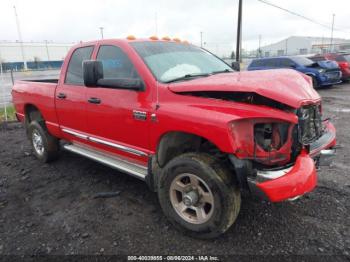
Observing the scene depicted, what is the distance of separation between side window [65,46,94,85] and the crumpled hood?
1.74m

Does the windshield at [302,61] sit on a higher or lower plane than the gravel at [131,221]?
higher

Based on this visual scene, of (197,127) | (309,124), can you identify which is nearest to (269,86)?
(309,124)

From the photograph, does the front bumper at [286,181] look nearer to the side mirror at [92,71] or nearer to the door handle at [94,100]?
the side mirror at [92,71]

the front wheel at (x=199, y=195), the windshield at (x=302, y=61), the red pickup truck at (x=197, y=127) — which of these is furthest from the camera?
the windshield at (x=302, y=61)

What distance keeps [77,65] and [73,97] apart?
1.73ft

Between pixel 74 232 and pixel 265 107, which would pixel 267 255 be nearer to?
pixel 265 107

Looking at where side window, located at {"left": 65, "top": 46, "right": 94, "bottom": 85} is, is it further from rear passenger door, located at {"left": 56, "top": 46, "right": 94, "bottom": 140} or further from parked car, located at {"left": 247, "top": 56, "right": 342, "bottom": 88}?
parked car, located at {"left": 247, "top": 56, "right": 342, "bottom": 88}

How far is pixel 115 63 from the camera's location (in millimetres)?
3850

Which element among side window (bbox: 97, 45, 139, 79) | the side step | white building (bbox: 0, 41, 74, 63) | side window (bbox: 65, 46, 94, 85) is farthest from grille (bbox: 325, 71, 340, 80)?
white building (bbox: 0, 41, 74, 63)

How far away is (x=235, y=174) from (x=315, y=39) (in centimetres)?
9786

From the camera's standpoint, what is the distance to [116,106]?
3.59 m

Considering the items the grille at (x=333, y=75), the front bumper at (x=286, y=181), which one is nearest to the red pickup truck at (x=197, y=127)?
the front bumper at (x=286, y=181)

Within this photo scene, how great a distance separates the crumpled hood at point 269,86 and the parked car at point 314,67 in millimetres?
12089

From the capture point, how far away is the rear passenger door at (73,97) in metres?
4.22
